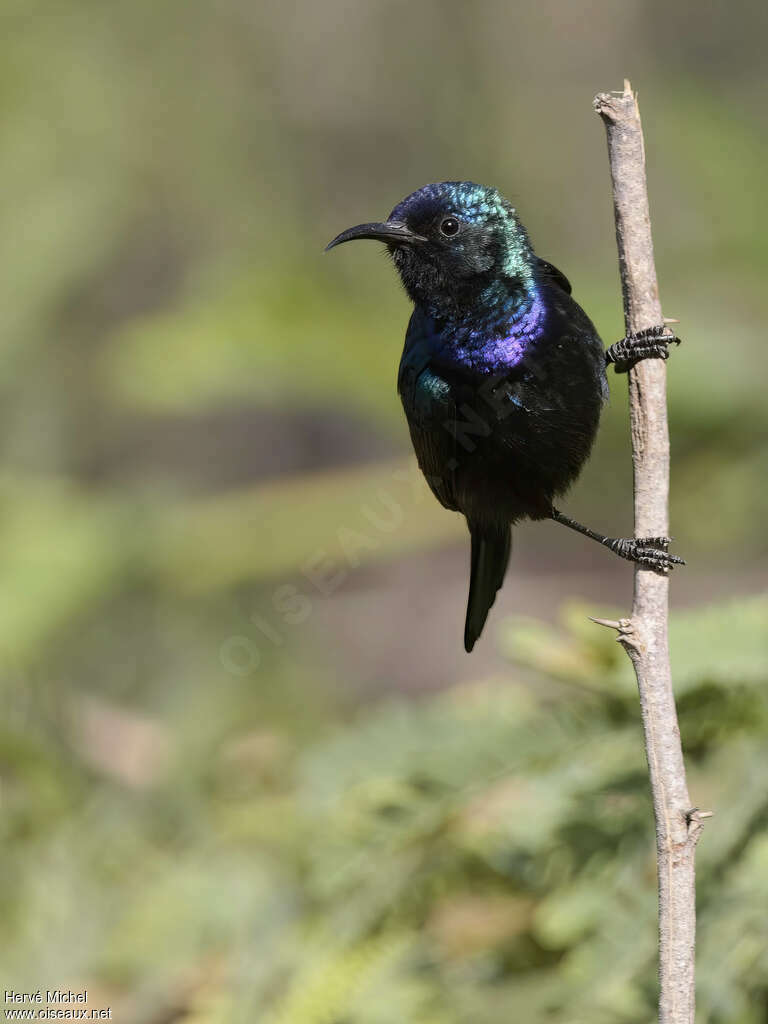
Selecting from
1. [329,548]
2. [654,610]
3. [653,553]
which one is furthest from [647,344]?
[329,548]

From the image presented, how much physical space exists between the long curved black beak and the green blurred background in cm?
107

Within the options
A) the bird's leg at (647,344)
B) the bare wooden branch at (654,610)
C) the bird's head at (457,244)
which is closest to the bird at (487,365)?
the bird's head at (457,244)

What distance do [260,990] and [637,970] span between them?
946 mm

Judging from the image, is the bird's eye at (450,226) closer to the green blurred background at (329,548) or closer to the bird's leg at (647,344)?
the bird's leg at (647,344)

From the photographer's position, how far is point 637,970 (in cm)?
270

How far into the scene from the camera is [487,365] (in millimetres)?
2793

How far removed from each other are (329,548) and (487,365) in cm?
353

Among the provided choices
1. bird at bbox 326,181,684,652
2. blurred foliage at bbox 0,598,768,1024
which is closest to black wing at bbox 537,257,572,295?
bird at bbox 326,181,684,652

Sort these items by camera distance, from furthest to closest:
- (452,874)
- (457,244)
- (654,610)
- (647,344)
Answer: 1. (452,874)
2. (457,244)
3. (647,344)
4. (654,610)

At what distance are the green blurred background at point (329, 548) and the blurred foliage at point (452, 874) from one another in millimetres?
11

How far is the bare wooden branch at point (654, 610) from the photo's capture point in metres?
1.81

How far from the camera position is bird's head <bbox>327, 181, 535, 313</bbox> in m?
2.89

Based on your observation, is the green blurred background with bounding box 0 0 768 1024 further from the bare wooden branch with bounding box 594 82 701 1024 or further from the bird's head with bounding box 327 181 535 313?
the bird's head with bounding box 327 181 535 313

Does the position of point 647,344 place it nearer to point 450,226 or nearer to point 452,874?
point 450,226
